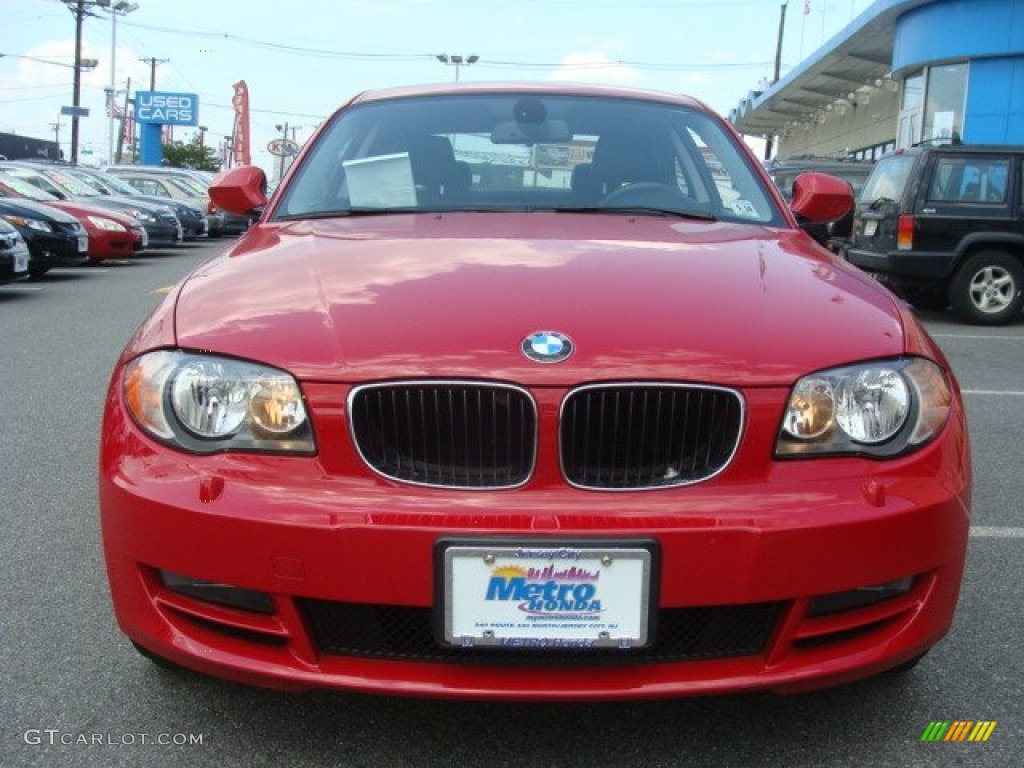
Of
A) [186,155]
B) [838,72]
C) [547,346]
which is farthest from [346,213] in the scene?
[186,155]

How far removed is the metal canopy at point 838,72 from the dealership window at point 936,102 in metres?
1.49

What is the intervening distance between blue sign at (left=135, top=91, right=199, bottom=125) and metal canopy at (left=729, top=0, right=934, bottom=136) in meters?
26.2

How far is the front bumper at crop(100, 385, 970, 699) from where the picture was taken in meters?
2.01

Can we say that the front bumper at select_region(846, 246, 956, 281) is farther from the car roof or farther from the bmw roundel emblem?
the bmw roundel emblem

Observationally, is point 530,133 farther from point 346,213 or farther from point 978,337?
point 978,337

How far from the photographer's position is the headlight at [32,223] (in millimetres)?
12445

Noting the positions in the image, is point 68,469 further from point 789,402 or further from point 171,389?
point 789,402

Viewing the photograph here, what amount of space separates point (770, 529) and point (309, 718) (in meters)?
1.13

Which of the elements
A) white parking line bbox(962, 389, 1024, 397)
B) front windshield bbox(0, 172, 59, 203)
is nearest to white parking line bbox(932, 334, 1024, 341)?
white parking line bbox(962, 389, 1024, 397)

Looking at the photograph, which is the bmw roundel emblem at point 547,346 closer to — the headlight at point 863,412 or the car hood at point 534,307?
the car hood at point 534,307

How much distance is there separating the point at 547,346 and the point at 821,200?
6.32 feet

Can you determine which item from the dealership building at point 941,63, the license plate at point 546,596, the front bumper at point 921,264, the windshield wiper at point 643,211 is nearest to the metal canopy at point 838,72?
the dealership building at point 941,63

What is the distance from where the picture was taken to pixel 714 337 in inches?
87.7

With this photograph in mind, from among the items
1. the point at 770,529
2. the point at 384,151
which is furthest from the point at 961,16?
the point at 770,529
